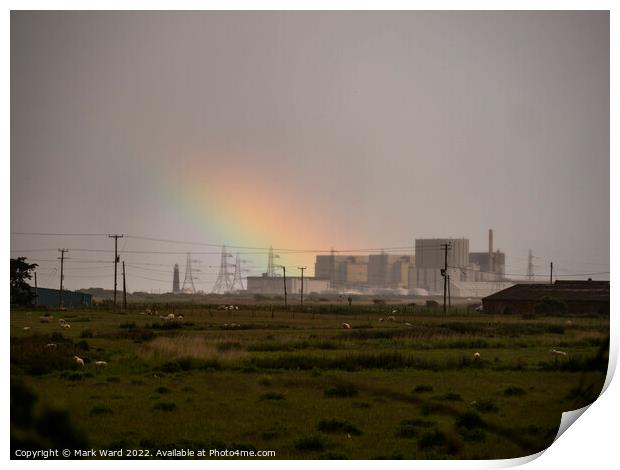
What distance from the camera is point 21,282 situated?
9602 mm

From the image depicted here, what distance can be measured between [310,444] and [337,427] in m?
0.52

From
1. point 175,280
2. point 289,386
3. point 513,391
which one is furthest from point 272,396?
point 513,391

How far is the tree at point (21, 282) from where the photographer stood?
916 centimetres

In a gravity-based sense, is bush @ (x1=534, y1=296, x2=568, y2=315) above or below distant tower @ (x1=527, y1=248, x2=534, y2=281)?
below

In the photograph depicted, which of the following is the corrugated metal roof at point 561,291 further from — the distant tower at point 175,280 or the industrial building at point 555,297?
the distant tower at point 175,280

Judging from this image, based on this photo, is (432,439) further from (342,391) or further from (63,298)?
(63,298)

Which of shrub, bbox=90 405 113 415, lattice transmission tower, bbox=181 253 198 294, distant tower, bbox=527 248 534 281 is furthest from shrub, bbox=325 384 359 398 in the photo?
distant tower, bbox=527 248 534 281

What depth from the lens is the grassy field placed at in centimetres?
833

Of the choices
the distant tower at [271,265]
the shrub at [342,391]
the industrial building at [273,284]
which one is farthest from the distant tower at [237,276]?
the shrub at [342,391]

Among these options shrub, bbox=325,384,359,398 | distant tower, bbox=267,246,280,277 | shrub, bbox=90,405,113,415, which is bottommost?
shrub, bbox=90,405,113,415

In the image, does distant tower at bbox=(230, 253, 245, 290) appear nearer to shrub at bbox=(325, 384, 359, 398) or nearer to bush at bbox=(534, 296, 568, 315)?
shrub at bbox=(325, 384, 359, 398)

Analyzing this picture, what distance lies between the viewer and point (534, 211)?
1041 centimetres

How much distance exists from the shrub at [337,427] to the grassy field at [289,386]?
0.04 ft

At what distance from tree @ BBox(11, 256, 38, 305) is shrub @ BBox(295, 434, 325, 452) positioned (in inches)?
160
